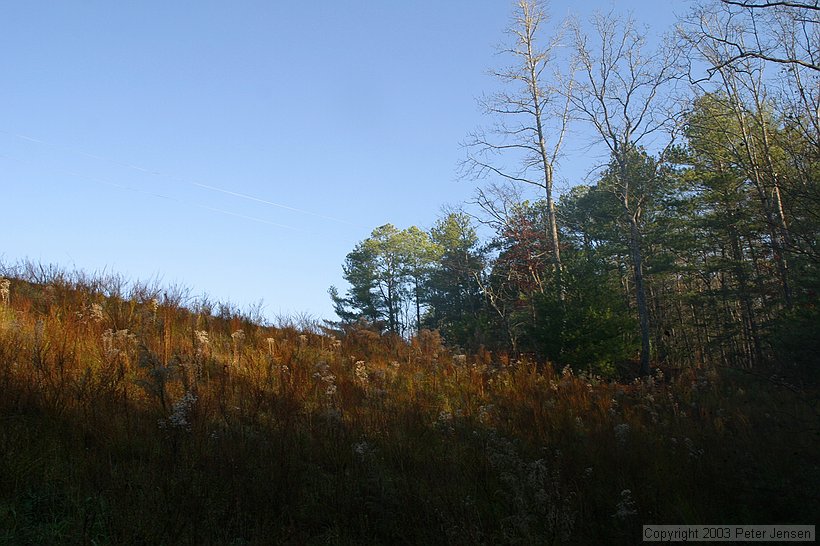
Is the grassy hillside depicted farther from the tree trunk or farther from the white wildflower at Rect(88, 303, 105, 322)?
the tree trunk

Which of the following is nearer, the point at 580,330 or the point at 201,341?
the point at 201,341

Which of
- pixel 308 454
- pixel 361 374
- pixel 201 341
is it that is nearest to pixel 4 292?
pixel 201 341

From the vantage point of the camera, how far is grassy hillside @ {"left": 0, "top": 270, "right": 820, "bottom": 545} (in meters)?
3.44

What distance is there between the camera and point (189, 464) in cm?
396

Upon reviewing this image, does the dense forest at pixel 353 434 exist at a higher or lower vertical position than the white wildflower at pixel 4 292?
lower

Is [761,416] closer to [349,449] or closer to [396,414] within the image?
[396,414]

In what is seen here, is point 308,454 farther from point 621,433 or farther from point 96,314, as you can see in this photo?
point 96,314
